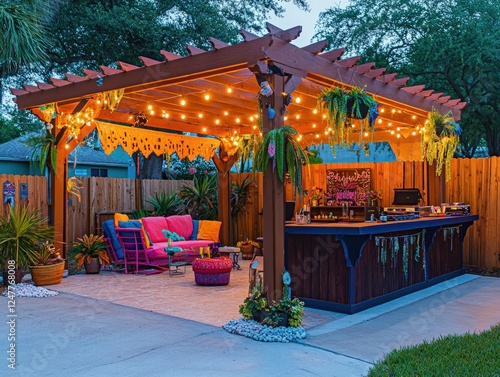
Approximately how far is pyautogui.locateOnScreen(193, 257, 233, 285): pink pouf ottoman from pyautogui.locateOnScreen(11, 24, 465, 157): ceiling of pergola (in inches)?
98.3

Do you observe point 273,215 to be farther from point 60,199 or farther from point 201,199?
point 201,199

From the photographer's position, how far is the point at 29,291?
713 centimetres

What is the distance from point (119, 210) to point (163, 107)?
13.2 ft

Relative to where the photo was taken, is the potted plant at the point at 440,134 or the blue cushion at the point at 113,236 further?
the blue cushion at the point at 113,236

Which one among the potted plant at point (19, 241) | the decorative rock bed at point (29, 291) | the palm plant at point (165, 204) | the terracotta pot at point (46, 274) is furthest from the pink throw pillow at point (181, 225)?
the decorative rock bed at point (29, 291)

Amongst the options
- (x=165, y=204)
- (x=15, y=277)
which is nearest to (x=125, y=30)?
(x=165, y=204)

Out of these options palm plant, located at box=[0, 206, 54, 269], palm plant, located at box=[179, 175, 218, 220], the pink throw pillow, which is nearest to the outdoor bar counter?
palm plant, located at box=[0, 206, 54, 269]

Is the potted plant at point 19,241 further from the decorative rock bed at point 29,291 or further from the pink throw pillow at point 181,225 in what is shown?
the pink throw pillow at point 181,225

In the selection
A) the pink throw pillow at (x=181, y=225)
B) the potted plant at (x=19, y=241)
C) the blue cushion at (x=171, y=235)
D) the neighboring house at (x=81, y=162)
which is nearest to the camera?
the potted plant at (x=19, y=241)

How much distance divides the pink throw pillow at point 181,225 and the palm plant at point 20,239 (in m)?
3.13

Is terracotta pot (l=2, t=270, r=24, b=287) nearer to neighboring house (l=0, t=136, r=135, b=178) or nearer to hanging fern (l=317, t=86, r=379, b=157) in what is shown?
hanging fern (l=317, t=86, r=379, b=157)

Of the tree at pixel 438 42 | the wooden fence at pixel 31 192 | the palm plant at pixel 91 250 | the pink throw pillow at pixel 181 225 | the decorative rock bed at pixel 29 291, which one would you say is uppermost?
the tree at pixel 438 42

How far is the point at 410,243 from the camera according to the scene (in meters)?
7.36

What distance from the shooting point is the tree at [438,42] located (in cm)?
1234
